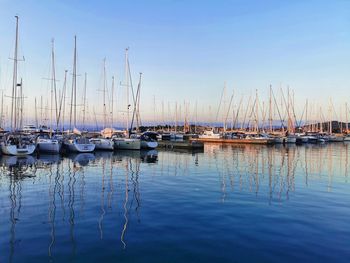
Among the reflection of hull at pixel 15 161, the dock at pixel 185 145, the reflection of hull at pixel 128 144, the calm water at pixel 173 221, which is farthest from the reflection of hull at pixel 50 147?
the dock at pixel 185 145

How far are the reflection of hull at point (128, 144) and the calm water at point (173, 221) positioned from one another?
30.9 metres

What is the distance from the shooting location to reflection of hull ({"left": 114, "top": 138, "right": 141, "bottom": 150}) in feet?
168

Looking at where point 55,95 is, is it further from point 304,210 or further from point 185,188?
point 304,210

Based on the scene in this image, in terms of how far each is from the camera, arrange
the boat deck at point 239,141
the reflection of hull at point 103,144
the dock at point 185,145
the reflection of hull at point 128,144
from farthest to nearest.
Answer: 1. the boat deck at point 239,141
2. the dock at point 185,145
3. the reflection of hull at point 128,144
4. the reflection of hull at point 103,144

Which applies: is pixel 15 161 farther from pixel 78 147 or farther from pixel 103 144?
pixel 103 144

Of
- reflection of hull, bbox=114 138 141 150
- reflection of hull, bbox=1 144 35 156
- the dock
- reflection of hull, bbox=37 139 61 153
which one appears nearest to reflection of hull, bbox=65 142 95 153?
reflection of hull, bbox=37 139 61 153

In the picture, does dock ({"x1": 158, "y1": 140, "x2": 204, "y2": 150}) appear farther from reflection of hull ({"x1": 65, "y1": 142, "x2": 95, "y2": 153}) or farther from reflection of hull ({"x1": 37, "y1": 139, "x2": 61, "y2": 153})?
reflection of hull ({"x1": 37, "y1": 139, "x2": 61, "y2": 153})

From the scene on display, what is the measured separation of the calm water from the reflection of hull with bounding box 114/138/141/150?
3085 centimetres

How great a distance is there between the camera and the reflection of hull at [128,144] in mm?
51344

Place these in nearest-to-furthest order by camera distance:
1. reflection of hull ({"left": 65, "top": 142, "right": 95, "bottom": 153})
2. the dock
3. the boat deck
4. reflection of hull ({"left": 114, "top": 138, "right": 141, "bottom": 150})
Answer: reflection of hull ({"left": 65, "top": 142, "right": 95, "bottom": 153}) < reflection of hull ({"left": 114, "top": 138, "right": 141, "bottom": 150}) < the dock < the boat deck

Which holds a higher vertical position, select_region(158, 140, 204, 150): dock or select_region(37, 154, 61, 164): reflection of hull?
select_region(158, 140, 204, 150): dock

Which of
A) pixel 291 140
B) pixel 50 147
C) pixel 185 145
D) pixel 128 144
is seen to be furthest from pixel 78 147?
pixel 291 140

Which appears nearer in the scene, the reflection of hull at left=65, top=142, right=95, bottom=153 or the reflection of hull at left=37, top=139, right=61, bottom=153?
the reflection of hull at left=37, top=139, right=61, bottom=153

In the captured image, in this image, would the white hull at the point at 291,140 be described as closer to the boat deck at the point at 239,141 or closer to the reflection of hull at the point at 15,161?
the boat deck at the point at 239,141
